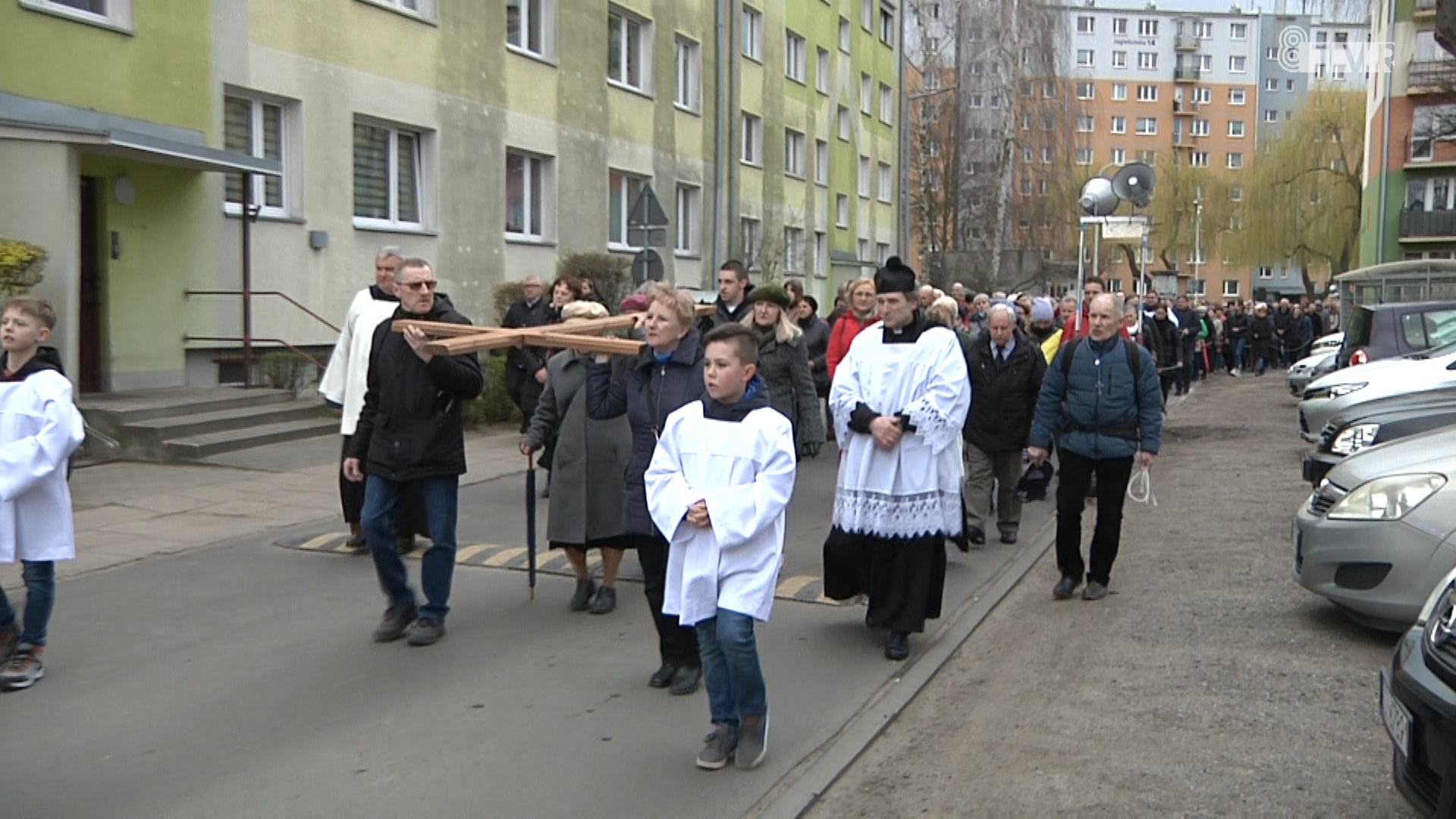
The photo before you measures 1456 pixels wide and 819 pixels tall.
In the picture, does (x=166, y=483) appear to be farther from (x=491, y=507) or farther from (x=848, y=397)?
(x=848, y=397)

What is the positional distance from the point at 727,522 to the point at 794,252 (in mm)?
32749

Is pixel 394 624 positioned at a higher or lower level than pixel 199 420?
lower

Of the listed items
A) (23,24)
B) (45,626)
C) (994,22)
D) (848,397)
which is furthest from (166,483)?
(994,22)

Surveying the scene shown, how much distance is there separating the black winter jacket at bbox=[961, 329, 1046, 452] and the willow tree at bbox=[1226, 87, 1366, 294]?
58.3 meters

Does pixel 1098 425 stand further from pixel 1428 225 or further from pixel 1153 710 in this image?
pixel 1428 225

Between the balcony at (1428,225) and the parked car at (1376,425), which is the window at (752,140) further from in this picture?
the balcony at (1428,225)

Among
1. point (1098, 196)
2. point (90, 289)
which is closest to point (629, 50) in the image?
point (1098, 196)

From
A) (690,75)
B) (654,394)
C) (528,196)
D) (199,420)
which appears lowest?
(199,420)

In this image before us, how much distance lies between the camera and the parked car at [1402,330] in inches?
637

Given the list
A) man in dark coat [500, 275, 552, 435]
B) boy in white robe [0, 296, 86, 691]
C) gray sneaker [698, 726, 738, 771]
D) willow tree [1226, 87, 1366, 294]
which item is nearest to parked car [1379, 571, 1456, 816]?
gray sneaker [698, 726, 738, 771]

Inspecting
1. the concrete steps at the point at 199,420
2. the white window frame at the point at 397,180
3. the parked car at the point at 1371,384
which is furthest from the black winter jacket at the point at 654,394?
the white window frame at the point at 397,180

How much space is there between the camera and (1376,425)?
10.3 m

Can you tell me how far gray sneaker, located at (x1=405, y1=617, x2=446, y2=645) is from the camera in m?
6.94

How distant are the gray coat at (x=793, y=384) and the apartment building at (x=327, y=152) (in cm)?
707
